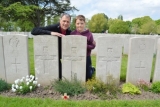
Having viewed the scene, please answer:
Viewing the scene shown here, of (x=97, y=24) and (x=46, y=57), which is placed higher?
(x=97, y=24)

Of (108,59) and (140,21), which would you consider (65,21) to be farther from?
(140,21)

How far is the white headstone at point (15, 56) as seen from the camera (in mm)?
4363

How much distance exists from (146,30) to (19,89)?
148 ft

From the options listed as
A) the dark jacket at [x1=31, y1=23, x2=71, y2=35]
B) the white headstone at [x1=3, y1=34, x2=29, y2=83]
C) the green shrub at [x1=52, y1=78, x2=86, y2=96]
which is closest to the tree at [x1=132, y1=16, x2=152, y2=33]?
the dark jacket at [x1=31, y1=23, x2=71, y2=35]

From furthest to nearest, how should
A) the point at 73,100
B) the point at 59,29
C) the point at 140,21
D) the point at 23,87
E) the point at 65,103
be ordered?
the point at 140,21 < the point at 59,29 < the point at 23,87 < the point at 73,100 < the point at 65,103

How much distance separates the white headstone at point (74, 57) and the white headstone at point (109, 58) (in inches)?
15.8

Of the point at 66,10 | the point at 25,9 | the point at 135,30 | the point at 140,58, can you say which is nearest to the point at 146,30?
the point at 135,30

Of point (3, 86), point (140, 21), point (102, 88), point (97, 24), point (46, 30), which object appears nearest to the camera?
point (102, 88)

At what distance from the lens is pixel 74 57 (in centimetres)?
438

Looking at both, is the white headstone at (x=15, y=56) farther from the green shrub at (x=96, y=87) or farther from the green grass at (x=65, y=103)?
the green shrub at (x=96, y=87)

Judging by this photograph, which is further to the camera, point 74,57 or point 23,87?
point 74,57

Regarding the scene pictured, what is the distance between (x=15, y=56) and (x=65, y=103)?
1974 mm

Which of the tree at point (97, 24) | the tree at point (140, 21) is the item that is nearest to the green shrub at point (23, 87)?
the tree at point (97, 24)

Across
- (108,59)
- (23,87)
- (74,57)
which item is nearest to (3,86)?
(23,87)
